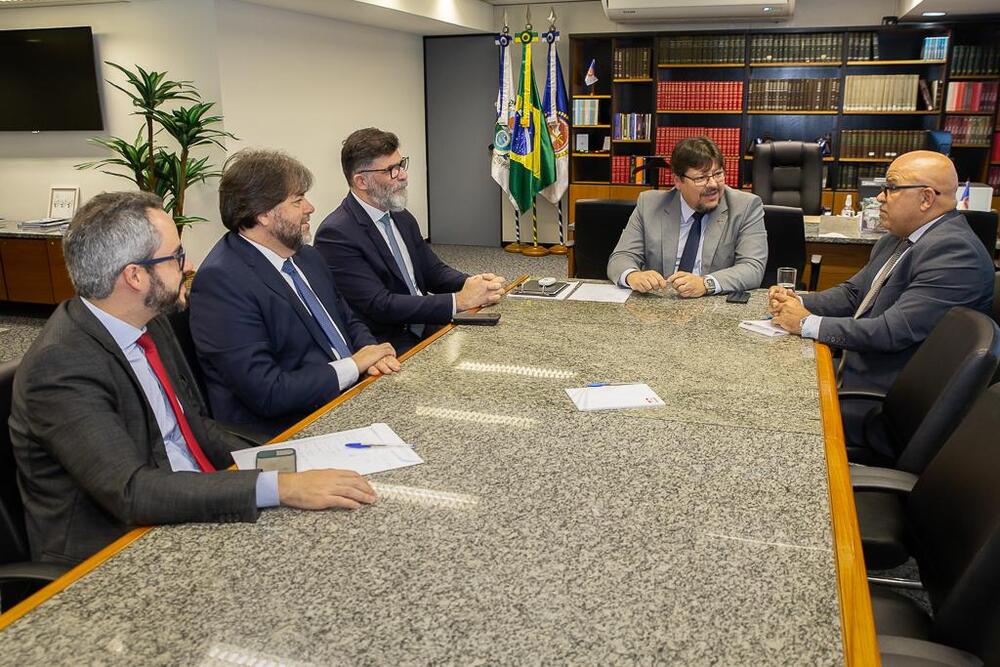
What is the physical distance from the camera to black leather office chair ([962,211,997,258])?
4117mm

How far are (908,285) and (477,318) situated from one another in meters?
1.48

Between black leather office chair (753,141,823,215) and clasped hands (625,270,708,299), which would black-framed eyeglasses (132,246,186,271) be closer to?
clasped hands (625,270,708,299)

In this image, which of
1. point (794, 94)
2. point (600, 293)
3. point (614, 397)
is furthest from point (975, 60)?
point (614, 397)

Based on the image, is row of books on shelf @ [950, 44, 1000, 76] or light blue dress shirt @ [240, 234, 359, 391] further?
row of books on shelf @ [950, 44, 1000, 76]

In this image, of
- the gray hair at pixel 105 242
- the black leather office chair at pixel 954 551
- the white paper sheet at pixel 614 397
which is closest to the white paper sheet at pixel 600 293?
the white paper sheet at pixel 614 397

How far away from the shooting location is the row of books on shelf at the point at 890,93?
23.9ft

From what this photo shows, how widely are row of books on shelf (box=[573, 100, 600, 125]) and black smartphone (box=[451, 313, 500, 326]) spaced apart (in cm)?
587

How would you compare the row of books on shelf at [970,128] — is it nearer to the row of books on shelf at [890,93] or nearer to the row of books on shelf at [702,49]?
the row of books on shelf at [890,93]

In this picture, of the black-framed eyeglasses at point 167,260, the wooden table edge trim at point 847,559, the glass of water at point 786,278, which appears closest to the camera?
the wooden table edge trim at point 847,559

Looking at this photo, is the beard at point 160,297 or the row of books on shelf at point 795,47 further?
the row of books on shelf at point 795,47

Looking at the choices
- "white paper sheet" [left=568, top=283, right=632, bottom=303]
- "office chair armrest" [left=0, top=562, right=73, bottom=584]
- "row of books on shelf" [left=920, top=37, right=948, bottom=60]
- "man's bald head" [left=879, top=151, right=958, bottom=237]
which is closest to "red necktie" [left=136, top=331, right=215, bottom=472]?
"office chair armrest" [left=0, top=562, right=73, bottom=584]

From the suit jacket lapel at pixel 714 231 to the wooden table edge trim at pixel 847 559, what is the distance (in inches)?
63.9

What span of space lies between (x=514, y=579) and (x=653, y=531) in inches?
11.1

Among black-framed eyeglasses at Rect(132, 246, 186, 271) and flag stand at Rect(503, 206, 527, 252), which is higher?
black-framed eyeglasses at Rect(132, 246, 186, 271)
